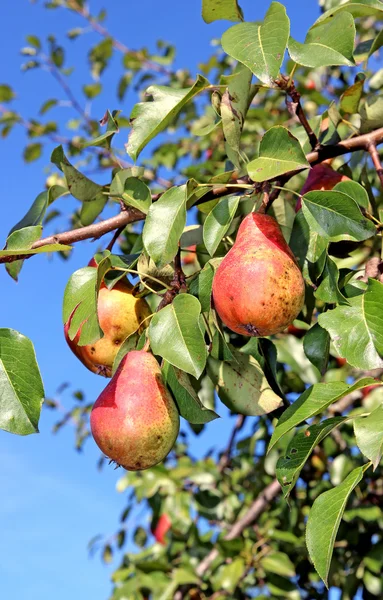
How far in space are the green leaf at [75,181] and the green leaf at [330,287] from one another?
0.50 meters

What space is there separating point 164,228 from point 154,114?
0.18m

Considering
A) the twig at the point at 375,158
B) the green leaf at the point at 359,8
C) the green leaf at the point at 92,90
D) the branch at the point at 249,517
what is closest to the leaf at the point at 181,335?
the twig at the point at 375,158

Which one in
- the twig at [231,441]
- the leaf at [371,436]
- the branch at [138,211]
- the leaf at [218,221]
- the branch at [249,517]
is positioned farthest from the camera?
the twig at [231,441]

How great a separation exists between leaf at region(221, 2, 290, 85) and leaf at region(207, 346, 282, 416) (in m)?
0.48

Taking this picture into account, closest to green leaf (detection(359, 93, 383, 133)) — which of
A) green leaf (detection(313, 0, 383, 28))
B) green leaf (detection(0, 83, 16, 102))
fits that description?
green leaf (detection(313, 0, 383, 28))

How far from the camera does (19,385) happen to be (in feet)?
3.35

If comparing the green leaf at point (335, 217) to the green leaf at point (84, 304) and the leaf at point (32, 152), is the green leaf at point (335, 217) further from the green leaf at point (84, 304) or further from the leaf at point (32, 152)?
the leaf at point (32, 152)

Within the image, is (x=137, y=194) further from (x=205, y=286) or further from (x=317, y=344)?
(x=317, y=344)

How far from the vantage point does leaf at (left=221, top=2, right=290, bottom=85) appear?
3.28ft

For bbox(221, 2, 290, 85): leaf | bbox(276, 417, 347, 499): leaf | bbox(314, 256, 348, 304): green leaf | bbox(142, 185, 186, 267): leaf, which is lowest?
bbox(276, 417, 347, 499): leaf

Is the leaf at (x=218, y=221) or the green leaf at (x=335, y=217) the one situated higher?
the leaf at (x=218, y=221)

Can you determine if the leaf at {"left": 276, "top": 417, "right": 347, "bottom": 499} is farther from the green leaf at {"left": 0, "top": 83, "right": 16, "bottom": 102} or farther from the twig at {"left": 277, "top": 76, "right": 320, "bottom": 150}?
the green leaf at {"left": 0, "top": 83, "right": 16, "bottom": 102}

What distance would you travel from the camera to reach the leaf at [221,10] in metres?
A: 1.29

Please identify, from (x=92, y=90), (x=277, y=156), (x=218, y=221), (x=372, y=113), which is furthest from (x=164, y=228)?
(x=92, y=90)
